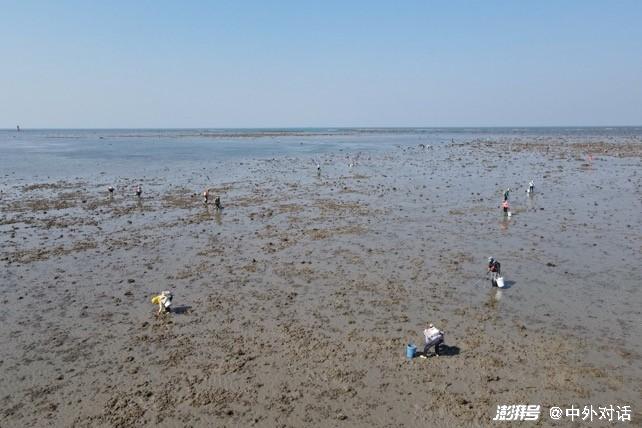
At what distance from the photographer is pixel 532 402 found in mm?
12695

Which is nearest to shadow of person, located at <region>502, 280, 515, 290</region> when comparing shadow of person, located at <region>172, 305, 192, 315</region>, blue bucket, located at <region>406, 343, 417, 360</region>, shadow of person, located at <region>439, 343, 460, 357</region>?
shadow of person, located at <region>439, 343, 460, 357</region>

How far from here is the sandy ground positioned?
13000 millimetres

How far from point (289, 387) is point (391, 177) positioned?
46259mm

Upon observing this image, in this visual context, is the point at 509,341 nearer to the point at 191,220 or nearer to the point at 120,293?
the point at 120,293

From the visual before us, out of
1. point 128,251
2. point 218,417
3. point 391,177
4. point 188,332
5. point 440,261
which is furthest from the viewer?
point 391,177

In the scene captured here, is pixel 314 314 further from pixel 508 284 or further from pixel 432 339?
pixel 508 284

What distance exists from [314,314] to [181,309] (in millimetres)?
5635

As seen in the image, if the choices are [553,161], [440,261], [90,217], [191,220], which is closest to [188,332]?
[440,261]

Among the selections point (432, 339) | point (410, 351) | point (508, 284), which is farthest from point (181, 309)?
point (508, 284)

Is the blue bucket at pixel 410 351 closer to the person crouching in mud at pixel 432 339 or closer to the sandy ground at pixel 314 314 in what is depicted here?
the sandy ground at pixel 314 314

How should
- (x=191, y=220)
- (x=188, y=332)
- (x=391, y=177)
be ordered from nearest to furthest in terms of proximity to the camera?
(x=188, y=332), (x=191, y=220), (x=391, y=177)

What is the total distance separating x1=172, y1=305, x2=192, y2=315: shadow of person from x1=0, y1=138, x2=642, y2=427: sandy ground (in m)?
0.10

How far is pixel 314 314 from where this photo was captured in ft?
60.3

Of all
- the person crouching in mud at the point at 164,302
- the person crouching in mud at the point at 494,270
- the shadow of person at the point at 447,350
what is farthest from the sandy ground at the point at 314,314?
the person crouching in mud at the point at 494,270
